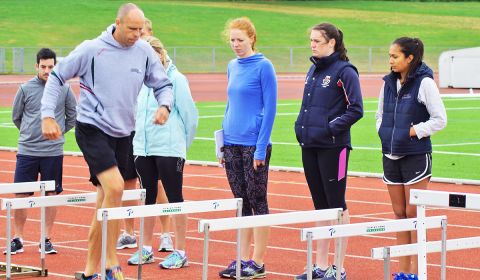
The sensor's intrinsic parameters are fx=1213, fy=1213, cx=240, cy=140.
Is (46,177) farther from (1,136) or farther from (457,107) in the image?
(457,107)

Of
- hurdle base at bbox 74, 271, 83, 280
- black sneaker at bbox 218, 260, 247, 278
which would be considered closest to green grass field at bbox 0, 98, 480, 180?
black sneaker at bbox 218, 260, 247, 278

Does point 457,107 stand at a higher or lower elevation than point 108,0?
lower

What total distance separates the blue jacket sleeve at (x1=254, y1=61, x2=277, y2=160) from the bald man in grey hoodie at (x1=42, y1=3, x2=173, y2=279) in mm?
1204

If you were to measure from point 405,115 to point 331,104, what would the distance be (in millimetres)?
666

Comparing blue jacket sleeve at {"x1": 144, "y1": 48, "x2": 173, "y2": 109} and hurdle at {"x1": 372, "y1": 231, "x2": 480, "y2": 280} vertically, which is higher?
blue jacket sleeve at {"x1": 144, "y1": 48, "x2": 173, "y2": 109}

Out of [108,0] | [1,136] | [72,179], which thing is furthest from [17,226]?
[108,0]

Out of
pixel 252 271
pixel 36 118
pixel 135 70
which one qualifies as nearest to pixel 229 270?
pixel 252 271

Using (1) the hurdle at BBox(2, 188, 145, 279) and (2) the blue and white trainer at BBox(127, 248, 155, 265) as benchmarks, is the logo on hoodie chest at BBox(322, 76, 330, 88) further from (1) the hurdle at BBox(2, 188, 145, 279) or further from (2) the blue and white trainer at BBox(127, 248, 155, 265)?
(2) the blue and white trainer at BBox(127, 248, 155, 265)

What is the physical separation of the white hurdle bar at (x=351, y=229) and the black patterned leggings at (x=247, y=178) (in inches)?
74.1

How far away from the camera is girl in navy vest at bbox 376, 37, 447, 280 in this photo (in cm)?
926

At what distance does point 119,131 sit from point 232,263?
1751 millimetres

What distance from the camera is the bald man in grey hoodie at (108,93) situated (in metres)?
8.98

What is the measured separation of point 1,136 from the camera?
2498 cm

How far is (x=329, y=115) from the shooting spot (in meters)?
9.70
